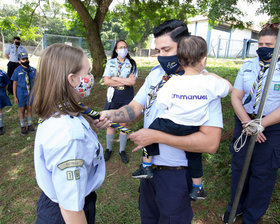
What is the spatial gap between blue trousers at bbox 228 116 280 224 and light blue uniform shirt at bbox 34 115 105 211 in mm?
2163

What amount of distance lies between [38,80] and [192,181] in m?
1.45

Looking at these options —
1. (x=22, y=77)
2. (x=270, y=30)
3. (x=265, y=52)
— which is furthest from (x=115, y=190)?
(x=22, y=77)

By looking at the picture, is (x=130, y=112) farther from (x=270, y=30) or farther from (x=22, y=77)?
(x=22, y=77)

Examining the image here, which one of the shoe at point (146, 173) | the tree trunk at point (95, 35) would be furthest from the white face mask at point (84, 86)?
the tree trunk at point (95, 35)

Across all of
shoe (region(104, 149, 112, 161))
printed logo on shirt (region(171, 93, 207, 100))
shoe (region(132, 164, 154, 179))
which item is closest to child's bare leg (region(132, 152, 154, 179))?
shoe (region(132, 164, 154, 179))

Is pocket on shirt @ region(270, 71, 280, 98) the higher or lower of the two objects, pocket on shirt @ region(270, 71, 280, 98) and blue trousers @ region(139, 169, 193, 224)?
the higher

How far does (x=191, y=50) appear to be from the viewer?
160 centimetres

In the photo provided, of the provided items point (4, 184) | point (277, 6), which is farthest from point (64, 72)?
point (277, 6)

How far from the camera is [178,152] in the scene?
5.81 feet

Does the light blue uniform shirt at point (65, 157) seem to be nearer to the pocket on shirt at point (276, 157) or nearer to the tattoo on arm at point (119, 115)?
the tattoo on arm at point (119, 115)

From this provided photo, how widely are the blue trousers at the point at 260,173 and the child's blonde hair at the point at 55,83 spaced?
2.26 meters

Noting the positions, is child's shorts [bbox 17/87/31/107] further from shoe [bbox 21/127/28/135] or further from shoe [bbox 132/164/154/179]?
shoe [bbox 132/164/154/179]

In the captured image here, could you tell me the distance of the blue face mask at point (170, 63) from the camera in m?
1.82

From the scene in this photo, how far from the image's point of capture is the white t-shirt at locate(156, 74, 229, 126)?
1575 mm
